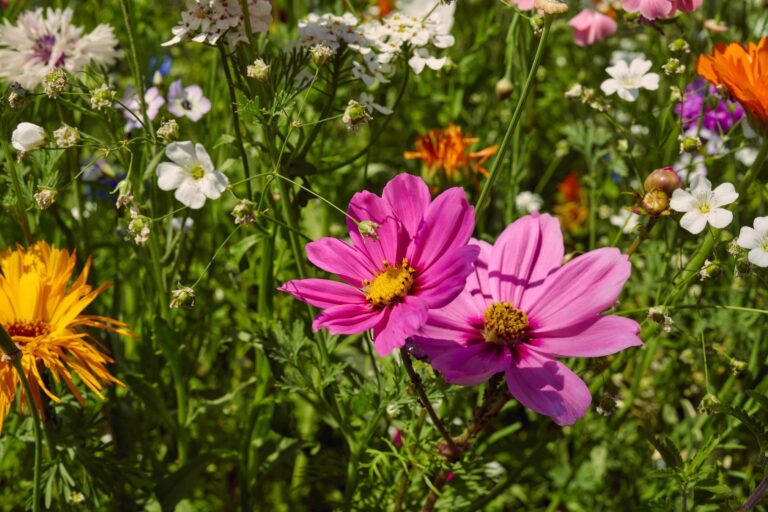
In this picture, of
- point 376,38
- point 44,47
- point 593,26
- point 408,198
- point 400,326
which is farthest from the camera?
point 593,26

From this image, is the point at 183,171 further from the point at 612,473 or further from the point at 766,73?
the point at 612,473

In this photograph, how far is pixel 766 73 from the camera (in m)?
0.83

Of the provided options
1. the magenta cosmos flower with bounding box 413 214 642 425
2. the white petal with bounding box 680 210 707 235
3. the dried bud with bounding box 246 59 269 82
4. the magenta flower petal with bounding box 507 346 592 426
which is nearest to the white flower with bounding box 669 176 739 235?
the white petal with bounding box 680 210 707 235

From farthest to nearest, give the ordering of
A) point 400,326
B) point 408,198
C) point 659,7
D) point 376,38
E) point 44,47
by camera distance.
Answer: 1. point 44,47
2. point 376,38
3. point 659,7
4. point 408,198
5. point 400,326

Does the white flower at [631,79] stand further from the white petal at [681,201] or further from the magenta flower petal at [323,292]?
the magenta flower petal at [323,292]

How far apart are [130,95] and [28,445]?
0.51 metres

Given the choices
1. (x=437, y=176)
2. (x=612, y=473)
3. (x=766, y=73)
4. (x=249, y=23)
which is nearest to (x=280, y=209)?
(x=437, y=176)

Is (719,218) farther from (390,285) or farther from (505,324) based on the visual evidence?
(390,285)

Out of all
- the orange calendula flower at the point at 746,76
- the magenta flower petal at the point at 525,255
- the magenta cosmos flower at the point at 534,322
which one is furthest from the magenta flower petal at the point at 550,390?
the orange calendula flower at the point at 746,76

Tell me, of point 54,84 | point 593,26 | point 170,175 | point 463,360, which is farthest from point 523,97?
point 593,26

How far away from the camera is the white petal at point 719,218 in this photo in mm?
792

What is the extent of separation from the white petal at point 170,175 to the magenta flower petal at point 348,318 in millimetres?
218

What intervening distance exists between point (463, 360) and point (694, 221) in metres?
0.29

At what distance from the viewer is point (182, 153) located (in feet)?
2.62
